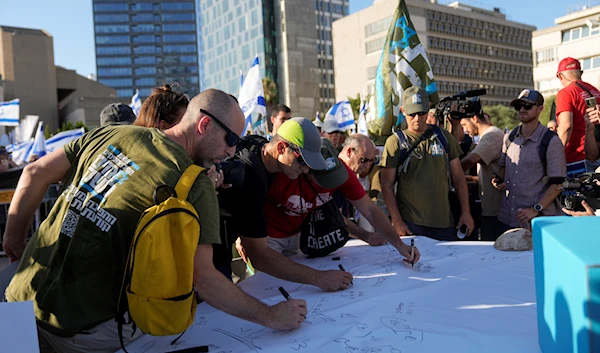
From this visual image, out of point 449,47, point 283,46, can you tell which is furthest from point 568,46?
point 283,46

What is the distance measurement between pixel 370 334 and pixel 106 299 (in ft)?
3.07

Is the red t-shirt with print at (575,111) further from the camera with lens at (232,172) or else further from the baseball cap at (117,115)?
the baseball cap at (117,115)

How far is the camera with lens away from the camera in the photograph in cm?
263

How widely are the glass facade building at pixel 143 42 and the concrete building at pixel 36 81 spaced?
2941 inches

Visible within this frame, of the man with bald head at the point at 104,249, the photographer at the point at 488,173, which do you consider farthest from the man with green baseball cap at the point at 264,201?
the photographer at the point at 488,173

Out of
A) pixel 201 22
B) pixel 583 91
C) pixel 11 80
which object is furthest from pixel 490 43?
pixel 583 91

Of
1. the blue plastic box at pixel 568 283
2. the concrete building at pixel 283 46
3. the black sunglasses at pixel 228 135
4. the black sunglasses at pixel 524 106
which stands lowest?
the blue plastic box at pixel 568 283

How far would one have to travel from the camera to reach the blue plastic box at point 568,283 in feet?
3.79

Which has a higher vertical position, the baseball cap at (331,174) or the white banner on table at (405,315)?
the baseball cap at (331,174)

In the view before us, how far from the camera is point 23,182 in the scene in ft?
7.57

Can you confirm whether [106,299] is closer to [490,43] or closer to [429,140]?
[429,140]

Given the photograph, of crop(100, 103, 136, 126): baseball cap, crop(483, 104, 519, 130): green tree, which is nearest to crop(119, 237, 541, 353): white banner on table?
crop(100, 103, 136, 126): baseball cap

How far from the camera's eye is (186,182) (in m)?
1.76

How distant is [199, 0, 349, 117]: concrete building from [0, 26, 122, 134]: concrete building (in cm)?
2950
